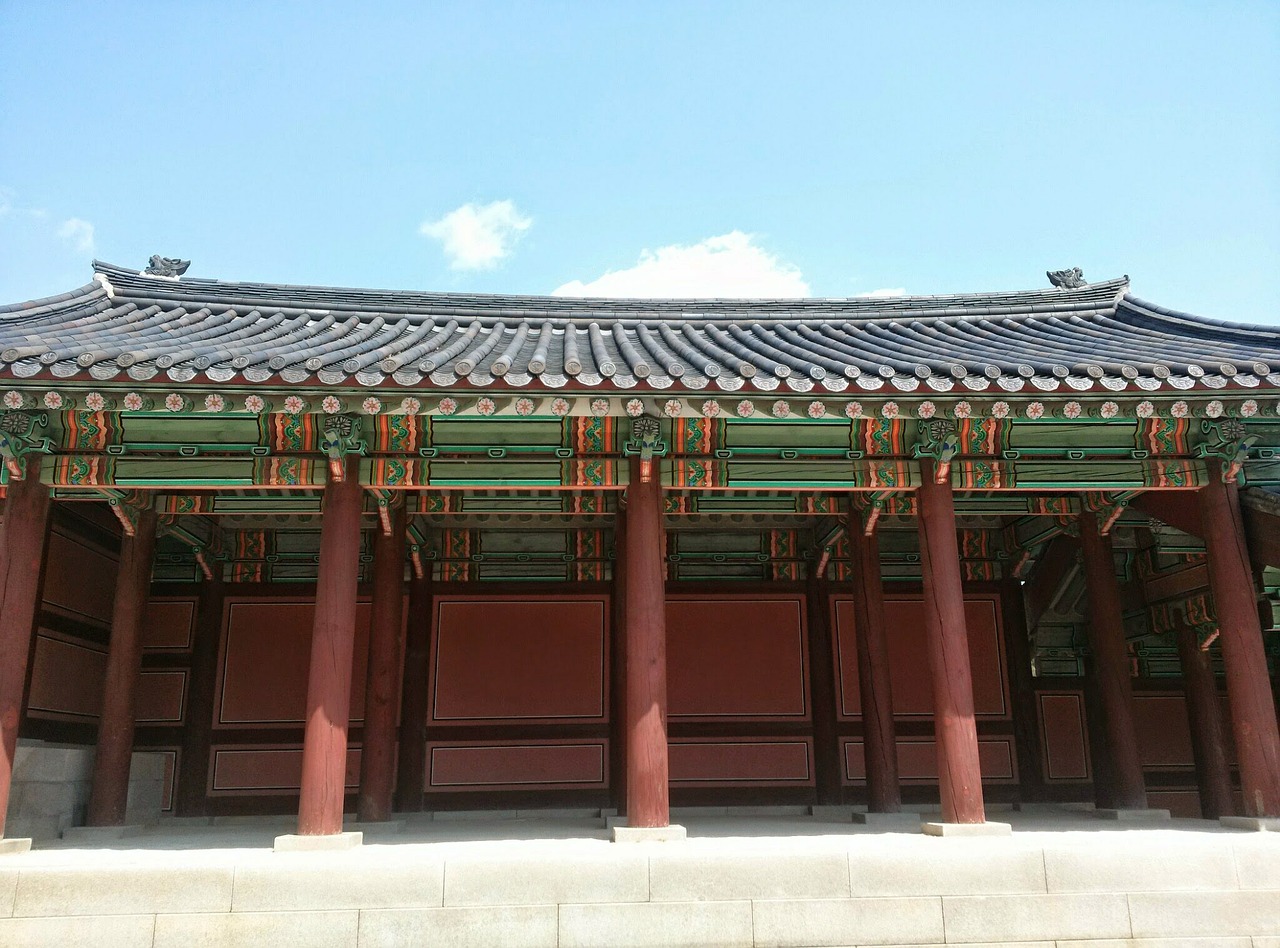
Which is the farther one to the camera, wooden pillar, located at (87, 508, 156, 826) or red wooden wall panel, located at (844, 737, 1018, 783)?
red wooden wall panel, located at (844, 737, 1018, 783)

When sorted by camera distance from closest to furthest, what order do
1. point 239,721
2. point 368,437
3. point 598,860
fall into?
point 598,860 → point 368,437 → point 239,721

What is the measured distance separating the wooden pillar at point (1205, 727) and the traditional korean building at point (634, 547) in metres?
0.04

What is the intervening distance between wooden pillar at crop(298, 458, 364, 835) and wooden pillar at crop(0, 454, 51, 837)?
2212 millimetres

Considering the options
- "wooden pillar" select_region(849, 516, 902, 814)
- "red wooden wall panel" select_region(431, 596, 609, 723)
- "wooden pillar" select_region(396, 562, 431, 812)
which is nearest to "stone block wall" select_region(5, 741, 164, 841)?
"wooden pillar" select_region(396, 562, 431, 812)

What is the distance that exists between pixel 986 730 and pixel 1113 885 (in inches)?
211

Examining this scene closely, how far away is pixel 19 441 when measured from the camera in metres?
7.88

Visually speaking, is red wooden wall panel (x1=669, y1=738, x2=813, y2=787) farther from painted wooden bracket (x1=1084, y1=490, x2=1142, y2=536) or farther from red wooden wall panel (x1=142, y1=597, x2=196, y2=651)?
red wooden wall panel (x1=142, y1=597, x2=196, y2=651)

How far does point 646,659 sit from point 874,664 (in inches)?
145

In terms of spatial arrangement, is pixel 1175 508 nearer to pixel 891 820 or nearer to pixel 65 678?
pixel 891 820

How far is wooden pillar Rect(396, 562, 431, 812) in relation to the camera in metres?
11.3

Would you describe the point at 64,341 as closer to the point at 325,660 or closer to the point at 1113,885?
the point at 325,660

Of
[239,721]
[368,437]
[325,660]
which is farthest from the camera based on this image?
[239,721]

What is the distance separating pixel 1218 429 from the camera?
852 cm

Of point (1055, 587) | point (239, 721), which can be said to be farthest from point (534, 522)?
point (1055, 587)
